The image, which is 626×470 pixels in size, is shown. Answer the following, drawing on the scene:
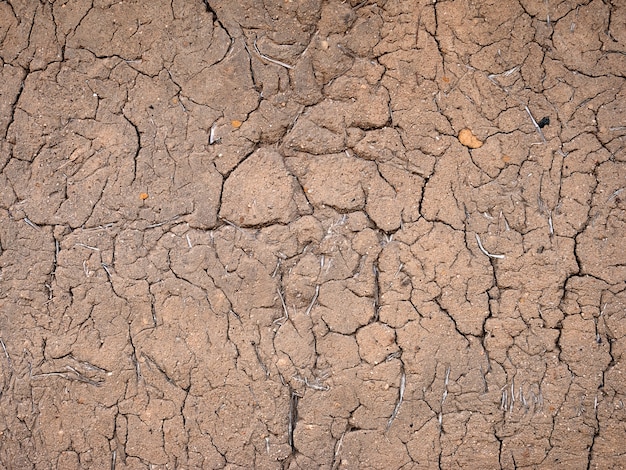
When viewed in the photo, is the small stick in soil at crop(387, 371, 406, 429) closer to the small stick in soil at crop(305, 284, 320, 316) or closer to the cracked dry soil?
the cracked dry soil

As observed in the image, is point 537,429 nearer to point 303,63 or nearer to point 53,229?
point 303,63

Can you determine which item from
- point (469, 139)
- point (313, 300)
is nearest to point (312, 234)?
point (313, 300)

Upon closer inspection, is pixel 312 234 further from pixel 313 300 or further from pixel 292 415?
pixel 292 415

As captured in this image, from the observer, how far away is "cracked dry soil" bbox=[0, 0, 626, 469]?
289 cm

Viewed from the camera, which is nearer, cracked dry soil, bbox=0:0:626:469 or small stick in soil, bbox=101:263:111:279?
cracked dry soil, bbox=0:0:626:469

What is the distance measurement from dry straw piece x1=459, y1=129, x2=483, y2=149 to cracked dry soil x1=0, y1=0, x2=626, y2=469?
0.07 ft

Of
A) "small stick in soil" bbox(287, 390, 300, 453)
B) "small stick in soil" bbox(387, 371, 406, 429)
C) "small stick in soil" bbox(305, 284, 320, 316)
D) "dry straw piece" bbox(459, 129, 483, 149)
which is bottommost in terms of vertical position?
"small stick in soil" bbox(287, 390, 300, 453)

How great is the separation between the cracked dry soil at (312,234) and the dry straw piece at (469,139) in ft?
0.07

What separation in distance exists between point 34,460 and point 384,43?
2.15 m

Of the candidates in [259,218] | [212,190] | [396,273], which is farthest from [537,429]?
[212,190]

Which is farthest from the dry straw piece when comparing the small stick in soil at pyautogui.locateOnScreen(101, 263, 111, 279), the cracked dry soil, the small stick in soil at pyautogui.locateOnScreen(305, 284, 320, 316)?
the small stick in soil at pyautogui.locateOnScreen(101, 263, 111, 279)

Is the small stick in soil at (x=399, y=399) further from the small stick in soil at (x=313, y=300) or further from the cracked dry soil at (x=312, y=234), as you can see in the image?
the small stick in soil at (x=313, y=300)

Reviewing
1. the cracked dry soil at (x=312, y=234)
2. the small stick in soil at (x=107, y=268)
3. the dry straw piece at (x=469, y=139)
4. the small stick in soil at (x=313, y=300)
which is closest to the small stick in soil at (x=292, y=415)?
the cracked dry soil at (x=312, y=234)

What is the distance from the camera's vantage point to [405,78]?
2938mm
